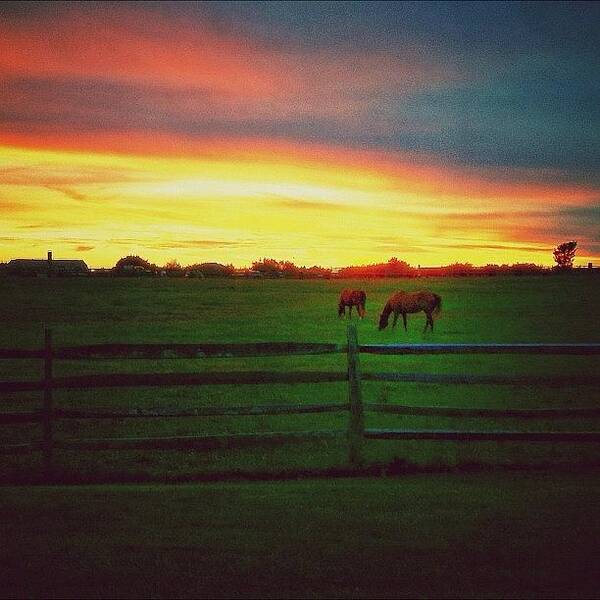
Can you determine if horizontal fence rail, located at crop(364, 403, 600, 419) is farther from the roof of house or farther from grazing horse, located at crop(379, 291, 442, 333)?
the roof of house

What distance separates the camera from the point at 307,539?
659cm

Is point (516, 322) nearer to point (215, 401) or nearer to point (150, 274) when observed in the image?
point (215, 401)

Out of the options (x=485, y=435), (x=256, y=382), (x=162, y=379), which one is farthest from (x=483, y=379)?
(x=162, y=379)

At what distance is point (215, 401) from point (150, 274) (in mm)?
100604

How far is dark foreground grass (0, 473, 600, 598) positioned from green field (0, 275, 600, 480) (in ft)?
4.73

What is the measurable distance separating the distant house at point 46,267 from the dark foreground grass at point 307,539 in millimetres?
92320

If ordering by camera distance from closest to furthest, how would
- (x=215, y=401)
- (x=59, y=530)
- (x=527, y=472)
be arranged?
(x=59, y=530) → (x=527, y=472) → (x=215, y=401)

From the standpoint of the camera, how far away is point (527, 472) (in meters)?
9.34

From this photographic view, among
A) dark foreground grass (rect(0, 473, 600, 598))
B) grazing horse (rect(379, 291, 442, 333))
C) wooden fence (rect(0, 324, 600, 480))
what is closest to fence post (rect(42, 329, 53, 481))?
wooden fence (rect(0, 324, 600, 480))

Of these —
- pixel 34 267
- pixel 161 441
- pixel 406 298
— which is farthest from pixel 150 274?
pixel 161 441

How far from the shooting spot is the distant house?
106750 millimetres

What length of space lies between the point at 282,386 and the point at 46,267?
10388cm

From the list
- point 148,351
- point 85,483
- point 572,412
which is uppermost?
point 148,351

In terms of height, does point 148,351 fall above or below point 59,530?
above
